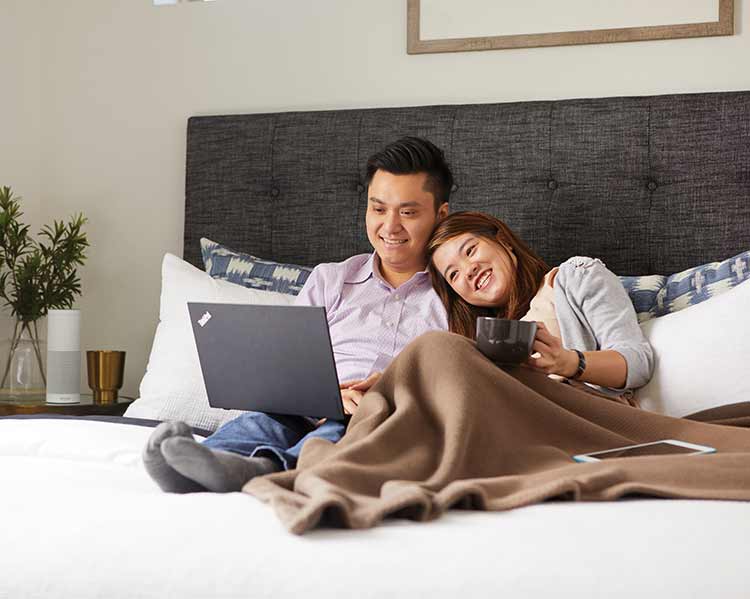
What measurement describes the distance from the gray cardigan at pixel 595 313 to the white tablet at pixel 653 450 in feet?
1.53

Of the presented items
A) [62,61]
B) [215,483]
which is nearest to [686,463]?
[215,483]

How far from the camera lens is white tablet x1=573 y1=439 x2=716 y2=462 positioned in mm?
1520

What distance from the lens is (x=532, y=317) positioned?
7.10 ft

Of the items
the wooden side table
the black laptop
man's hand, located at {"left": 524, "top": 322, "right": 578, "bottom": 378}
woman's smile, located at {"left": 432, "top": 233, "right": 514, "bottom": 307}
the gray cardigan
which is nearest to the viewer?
the black laptop

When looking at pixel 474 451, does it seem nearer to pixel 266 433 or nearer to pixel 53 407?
pixel 266 433

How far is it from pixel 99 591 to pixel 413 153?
4.96 ft

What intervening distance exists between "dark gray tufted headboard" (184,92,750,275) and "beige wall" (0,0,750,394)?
149 millimetres

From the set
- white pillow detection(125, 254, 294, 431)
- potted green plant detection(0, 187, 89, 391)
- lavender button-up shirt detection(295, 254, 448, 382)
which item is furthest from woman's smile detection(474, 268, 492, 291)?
potted green plant detection(0, 187, 89, 391)

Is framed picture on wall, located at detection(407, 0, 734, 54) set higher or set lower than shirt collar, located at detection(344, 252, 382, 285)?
higher

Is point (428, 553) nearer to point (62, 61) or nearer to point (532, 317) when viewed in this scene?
point (532, 317)

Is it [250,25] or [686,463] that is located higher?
[250,25]

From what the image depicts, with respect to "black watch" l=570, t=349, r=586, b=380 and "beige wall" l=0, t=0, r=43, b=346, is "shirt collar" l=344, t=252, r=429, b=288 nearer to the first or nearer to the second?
"black watch" l=570, t=349, r=586, b=380

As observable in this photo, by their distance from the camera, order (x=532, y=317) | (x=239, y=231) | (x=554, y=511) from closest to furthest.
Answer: (x=554, y=511)
(x=532, y=317)
(x=239, y=231)

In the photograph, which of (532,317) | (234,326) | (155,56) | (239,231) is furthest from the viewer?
(155,56)
